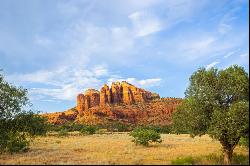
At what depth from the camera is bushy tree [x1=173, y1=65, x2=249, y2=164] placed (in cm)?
3077

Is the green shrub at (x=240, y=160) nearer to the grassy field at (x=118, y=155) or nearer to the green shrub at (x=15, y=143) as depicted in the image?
the grassy field at (x=118, y=155)

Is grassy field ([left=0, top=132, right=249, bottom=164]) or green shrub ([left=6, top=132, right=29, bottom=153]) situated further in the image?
green shrub ([left=6, top=132, right=29, bottom=153])

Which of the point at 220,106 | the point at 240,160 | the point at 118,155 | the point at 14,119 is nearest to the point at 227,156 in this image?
the point at 240,160

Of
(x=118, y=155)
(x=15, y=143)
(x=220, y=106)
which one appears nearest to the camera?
(x=220, y=106)

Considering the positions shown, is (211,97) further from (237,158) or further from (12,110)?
(12,110)

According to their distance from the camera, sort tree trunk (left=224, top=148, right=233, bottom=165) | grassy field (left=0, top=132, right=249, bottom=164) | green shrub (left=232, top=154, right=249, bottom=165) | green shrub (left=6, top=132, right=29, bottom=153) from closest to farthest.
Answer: green shrub (left=232, top=154, right=249, bottom=165)
tree trunk (left=224, top=148, right=233, bottom=165)
grassy field (left=0, top=132, right=249, bottom=164)
green shrub (left=6, top=132, right=29, bottom=153)

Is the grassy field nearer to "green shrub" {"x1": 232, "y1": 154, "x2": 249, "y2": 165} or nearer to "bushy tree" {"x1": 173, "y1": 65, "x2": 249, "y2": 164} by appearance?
"green shrub" {"x1": 232, "y1": 154, "x2": 249, "y2": 165}

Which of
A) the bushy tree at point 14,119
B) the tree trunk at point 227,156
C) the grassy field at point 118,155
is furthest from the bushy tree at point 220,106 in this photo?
the bushy tree at point 14,119

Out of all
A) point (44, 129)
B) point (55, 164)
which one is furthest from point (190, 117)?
point (44, 129)

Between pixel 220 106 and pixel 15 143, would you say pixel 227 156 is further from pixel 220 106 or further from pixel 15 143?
pixel 15 143

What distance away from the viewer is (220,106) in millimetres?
32906

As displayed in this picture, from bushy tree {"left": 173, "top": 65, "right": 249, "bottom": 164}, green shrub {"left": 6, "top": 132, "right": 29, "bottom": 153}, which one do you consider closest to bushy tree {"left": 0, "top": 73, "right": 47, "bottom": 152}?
green shrub {"left": 6, "top": 132, "right": 29, "bottom": 153}

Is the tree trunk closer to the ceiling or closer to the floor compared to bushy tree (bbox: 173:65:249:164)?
closer to the floor

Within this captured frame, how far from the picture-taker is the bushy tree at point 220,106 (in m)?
30.8
